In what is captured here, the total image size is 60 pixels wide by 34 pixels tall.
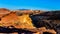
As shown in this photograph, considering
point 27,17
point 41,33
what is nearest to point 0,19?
point 27,17

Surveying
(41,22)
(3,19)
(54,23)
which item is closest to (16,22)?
(3,19)

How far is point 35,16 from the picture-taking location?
20.1 feet

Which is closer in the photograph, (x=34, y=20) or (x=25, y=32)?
(x=25, y=32)

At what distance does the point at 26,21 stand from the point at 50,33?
3.51 feet

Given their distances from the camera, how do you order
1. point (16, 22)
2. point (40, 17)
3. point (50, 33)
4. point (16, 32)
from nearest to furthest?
1. point (16, 32)
2. point (50, 33)
3. point (16, 22)
4. point (40, 17)

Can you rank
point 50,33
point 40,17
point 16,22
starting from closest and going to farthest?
point 50,33
point 16,22
point 40,17

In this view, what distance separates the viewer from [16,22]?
5.62 m

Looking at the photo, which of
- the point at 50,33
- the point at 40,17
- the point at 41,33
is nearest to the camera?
the point at 41,33

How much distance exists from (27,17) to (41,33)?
1.48 metres

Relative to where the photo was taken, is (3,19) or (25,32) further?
(3,19)

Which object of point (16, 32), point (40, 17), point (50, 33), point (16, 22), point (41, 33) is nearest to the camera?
point (16, 32)

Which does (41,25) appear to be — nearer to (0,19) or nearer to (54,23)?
(54,23)

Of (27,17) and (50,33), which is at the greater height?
(27,17)

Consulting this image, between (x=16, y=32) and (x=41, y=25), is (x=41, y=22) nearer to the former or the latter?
(x=41, y=25)
